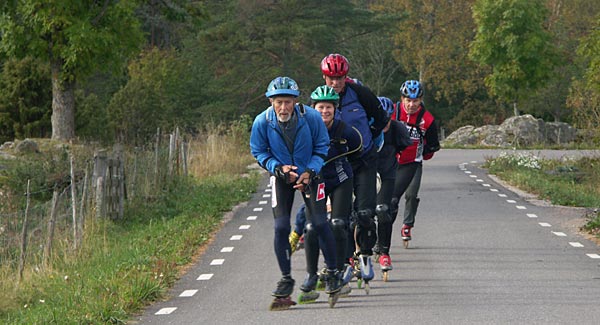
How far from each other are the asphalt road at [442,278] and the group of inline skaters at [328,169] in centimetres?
31

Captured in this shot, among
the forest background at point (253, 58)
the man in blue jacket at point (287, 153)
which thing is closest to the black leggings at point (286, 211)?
the man in blue jacket at point (287, 153)

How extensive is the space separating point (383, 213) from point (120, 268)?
2.86 metres

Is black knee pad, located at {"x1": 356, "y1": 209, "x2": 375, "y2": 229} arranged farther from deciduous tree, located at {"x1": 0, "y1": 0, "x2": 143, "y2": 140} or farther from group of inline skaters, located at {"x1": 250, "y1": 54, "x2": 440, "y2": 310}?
deciduous tree, located at {"x1": 0, "y1": 0, "x2": 143, "y2": 140}

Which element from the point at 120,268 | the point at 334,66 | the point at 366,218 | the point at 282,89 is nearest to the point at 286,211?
the point at 282,89

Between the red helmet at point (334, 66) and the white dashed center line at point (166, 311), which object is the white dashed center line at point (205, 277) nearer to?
the white dashed center line at point (166, 311)

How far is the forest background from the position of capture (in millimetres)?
31484

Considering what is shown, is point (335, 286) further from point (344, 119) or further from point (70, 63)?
point (70, 63)

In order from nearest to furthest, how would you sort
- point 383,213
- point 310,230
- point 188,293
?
point 310,230 → point 188,293 → point 383,213

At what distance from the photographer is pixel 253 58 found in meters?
58.2

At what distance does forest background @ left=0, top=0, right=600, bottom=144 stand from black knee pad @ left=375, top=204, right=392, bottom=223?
14.2m

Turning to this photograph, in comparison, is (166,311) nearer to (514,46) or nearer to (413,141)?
(413,141)

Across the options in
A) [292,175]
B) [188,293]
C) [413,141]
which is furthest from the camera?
[413,141]

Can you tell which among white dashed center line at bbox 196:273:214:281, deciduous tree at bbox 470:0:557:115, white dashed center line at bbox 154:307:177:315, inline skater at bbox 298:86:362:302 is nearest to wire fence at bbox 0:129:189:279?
white dashed center line at bbox 196:273:214:281

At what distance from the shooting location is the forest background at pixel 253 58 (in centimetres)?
3148
